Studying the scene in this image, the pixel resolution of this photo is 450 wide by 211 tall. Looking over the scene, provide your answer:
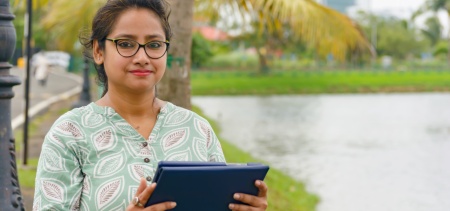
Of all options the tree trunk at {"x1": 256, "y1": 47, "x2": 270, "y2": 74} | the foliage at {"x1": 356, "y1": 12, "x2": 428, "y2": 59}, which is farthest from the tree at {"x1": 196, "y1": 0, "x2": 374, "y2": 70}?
the foliage at {"x1": 356, "y1": 12, "x2": 428, "y2": 59}

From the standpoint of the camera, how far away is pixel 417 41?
7269cm

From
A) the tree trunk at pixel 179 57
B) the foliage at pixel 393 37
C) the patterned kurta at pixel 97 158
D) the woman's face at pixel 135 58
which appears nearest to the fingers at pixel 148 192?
the patterned kurta at pixel 97 158

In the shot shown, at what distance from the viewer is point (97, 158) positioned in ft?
7.55

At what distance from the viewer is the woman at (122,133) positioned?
227cm

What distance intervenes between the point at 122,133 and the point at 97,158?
0.32 ft

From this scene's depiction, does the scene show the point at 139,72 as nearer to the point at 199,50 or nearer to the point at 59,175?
the point at 59,175

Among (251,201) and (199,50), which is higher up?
(251,201)

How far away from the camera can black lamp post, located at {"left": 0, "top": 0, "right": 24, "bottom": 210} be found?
178 inches

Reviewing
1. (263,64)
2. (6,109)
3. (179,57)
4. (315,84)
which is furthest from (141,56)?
(263,64)

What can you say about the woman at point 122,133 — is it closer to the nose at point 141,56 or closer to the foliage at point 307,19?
the nose at point 141,56

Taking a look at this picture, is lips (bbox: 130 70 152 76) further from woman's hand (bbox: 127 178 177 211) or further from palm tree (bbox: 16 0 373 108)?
palm tree (bbox: 16 0 373 108)

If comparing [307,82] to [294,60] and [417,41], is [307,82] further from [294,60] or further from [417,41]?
[417,41]

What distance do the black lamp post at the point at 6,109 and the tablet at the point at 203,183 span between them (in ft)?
8.21

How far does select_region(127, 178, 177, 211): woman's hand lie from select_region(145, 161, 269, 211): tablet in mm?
12
